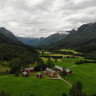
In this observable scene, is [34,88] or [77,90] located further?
[34,88]

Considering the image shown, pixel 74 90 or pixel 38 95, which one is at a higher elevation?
pixel 74 90

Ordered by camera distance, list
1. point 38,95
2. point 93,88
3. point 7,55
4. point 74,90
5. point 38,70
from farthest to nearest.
Answer: point 7,55
point 38,70
point 93,88
point 38,95
point 74,90

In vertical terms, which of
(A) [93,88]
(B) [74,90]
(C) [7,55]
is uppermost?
(C) [7,55]

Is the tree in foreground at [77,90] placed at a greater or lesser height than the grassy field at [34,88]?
greater

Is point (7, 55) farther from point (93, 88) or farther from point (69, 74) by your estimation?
point (93, 88)

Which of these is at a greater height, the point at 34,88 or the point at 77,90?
the point at 77,90

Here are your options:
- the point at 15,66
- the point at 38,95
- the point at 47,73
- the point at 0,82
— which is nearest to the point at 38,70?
the point at 47,73

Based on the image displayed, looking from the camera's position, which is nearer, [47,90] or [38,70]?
[47,90]

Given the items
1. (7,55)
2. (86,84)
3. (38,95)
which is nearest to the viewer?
(38,95)

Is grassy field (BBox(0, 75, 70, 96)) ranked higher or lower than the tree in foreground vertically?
lower

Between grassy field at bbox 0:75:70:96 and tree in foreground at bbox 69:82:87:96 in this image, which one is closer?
tree in foreground at bbox 69:82:87:96

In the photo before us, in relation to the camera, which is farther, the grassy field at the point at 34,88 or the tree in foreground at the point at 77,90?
the grassy field at the point at 34,88
